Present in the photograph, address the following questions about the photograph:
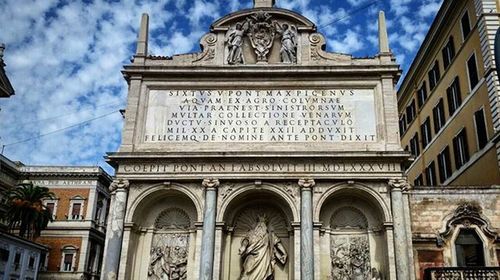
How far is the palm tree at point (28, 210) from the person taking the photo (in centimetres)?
3534

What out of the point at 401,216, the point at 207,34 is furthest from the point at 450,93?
the point at 207,34

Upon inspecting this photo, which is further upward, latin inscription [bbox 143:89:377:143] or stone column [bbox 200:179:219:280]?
latin inscription [bbox 143:89:377:143]

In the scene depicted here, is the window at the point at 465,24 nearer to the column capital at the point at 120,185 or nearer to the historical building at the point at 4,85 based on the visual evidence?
the column capital at the point at 120,185

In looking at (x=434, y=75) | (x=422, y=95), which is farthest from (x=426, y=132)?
(x=434, y=75)

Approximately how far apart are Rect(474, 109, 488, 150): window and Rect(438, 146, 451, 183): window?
3.96m

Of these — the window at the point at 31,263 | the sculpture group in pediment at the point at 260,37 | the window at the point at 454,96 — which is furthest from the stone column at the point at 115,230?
the window at the point at 31,263

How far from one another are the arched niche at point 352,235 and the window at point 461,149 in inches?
325

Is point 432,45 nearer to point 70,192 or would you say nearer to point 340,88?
point 340,88

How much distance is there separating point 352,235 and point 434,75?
14.4m

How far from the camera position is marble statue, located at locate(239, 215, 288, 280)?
60.0 ft

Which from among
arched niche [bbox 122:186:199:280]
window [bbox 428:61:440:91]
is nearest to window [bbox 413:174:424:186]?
window [bbox 428:61:440:91]

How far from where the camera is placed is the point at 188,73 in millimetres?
20625

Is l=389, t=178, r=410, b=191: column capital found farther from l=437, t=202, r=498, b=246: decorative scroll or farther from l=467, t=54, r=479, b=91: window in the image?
l=467, t=54, r=479, b=91: window

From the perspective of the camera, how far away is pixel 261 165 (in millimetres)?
18719
